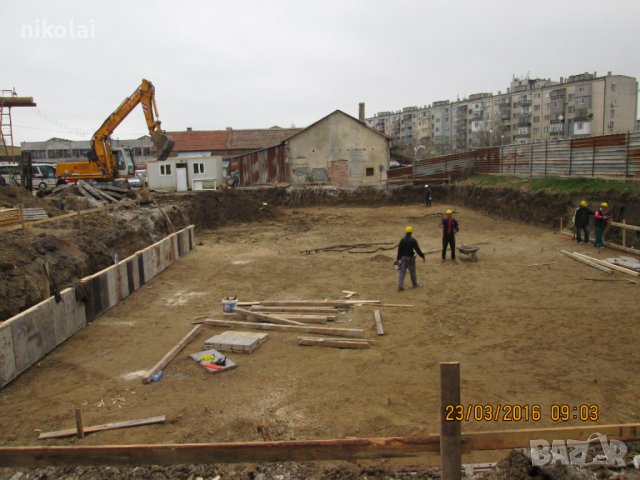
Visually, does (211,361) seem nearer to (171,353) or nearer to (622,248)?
(171,353)

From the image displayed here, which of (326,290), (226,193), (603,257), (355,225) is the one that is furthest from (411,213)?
(326,290)

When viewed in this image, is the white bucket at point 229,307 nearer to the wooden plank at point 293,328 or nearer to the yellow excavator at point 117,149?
the wooden plank at point 293,328

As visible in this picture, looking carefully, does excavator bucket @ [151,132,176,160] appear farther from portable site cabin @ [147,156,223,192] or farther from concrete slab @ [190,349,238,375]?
concrete slab @ [190,349,238,375]

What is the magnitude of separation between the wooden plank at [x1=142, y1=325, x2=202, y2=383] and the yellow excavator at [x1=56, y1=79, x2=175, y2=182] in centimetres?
1586

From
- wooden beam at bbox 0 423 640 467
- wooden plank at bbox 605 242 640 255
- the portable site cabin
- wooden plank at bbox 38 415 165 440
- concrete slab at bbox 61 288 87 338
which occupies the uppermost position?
the portable site cabin

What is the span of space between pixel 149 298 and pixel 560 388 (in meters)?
10.7

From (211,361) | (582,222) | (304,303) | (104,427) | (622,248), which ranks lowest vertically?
(104,427)

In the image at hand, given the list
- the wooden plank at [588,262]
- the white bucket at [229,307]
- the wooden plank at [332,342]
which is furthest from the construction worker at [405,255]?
the wooden plank at [588,262]

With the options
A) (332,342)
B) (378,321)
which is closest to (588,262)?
(378,321)

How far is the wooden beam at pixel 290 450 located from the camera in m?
4.14

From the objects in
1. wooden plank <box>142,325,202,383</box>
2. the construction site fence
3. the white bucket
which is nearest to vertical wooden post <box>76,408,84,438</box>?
wooden plank <box>142,325,202,383</box>

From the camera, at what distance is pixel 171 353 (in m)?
9.41

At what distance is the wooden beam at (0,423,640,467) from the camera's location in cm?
414

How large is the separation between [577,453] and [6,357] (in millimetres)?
8569
